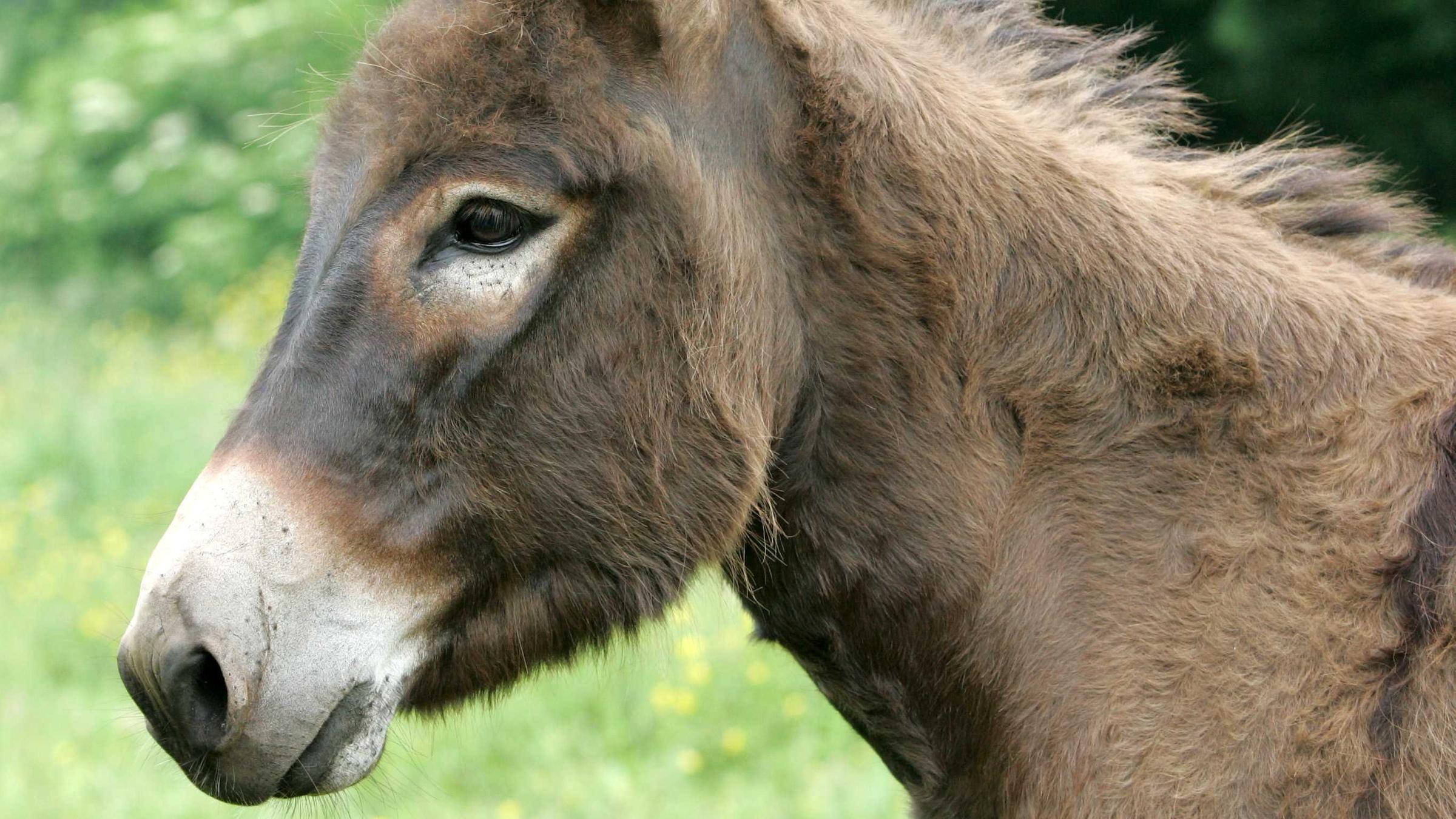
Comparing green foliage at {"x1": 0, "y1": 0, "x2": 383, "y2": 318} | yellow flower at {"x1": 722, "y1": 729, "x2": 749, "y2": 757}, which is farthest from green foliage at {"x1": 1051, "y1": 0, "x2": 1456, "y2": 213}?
green foliage at {"x1": 0, "y1": 0, "x2": 383, "y2": 318}

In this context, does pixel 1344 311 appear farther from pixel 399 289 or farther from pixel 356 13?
pixel 356 13

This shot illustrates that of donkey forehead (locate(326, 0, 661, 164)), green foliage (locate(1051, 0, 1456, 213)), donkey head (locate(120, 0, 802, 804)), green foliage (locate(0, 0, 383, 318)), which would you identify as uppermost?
donkey forehead (locate(326, 0, 661, 164))

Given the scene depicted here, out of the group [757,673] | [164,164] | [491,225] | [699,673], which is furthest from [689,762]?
[164,164]

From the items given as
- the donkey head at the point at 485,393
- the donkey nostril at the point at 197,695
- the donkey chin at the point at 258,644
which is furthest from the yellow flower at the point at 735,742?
the donkey nostril at the point at 197,695

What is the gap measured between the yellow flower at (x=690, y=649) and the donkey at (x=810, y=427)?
3.34m

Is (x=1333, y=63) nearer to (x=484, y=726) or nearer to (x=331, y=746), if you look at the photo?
(x=484, y=726)

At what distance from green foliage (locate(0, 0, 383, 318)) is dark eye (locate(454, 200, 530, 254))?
30.7ft

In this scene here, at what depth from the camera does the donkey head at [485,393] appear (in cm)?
201

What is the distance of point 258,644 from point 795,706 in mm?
3650

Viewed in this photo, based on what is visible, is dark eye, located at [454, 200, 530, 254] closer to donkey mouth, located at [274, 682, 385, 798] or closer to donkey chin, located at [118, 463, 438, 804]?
donkey chin, located at [118, 463, 438, 804]

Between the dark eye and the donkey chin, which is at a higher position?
the dark eye

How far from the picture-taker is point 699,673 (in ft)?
17.9

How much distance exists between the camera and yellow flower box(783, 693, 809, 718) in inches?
210

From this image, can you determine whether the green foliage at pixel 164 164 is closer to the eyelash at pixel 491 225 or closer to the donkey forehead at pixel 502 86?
the donkey forehead at pixel 502 86
